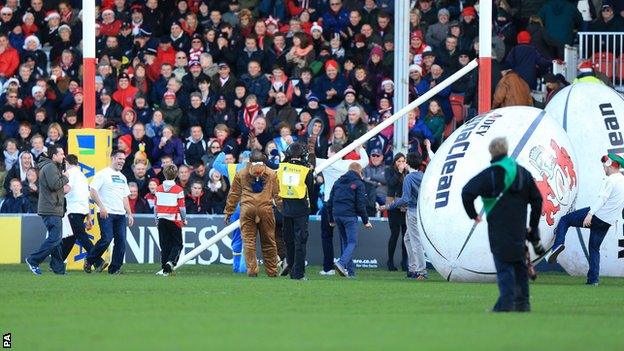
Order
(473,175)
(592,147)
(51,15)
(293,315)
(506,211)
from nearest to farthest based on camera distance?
(293,315) < (506,211) < (473,175) < (592,147) < (51,15)

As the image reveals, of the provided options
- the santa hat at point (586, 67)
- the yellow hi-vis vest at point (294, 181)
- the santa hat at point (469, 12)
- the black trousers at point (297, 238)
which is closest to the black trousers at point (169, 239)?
the black trousers at point (297, 238)

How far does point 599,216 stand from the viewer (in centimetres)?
2212

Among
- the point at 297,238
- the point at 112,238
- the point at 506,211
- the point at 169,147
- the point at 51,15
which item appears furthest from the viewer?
the point at 51,15

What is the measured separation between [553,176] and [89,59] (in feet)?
27.5

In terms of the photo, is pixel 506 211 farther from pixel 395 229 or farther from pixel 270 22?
pixel 270 22

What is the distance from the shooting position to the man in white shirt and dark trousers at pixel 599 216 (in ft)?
72.1

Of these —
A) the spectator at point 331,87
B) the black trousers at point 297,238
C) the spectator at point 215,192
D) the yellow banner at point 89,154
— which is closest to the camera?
the black trousers at point 297,238

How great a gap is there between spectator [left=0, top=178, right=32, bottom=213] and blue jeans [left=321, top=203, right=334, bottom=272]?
6914mm

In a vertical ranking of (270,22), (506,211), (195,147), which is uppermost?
(270,22)

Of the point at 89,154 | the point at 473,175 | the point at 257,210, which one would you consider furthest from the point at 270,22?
the point at 473,175

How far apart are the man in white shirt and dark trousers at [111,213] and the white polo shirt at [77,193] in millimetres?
142

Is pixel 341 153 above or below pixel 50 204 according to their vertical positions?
above

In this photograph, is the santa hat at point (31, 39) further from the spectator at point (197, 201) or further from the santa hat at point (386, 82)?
the santa hat at point (386, 82)

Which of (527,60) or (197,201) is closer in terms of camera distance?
(197,201)
